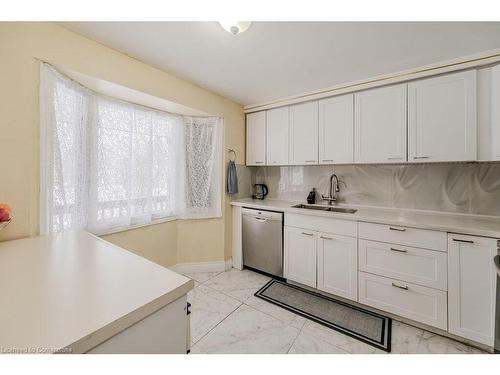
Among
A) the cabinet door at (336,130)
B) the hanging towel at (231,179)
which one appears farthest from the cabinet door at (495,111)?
the hanging towel at (231,179)

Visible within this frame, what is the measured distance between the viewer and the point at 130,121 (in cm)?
209

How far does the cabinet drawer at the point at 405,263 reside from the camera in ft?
5.31

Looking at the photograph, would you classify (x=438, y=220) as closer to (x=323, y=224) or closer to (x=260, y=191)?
(x=323, y=224)

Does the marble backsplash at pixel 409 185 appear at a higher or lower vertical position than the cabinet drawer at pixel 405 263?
higher

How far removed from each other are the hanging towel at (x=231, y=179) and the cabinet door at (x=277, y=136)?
0.49 metres

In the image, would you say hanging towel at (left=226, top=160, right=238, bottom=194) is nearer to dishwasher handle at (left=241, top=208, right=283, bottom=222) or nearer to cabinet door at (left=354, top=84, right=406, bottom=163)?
dishwasher handle at (left=241, top=208, right=283, bottom=222)

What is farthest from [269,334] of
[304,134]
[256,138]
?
[256,138]

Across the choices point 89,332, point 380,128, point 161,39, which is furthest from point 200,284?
point 380,128

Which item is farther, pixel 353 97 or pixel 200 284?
pixel 200 284

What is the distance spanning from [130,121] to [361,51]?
85.5 inches

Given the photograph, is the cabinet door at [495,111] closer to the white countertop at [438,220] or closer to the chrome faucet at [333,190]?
the white countertop at [438,220]

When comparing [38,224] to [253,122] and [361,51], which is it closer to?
[253,122]

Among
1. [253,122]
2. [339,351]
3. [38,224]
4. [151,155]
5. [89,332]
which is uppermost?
[253,122]
